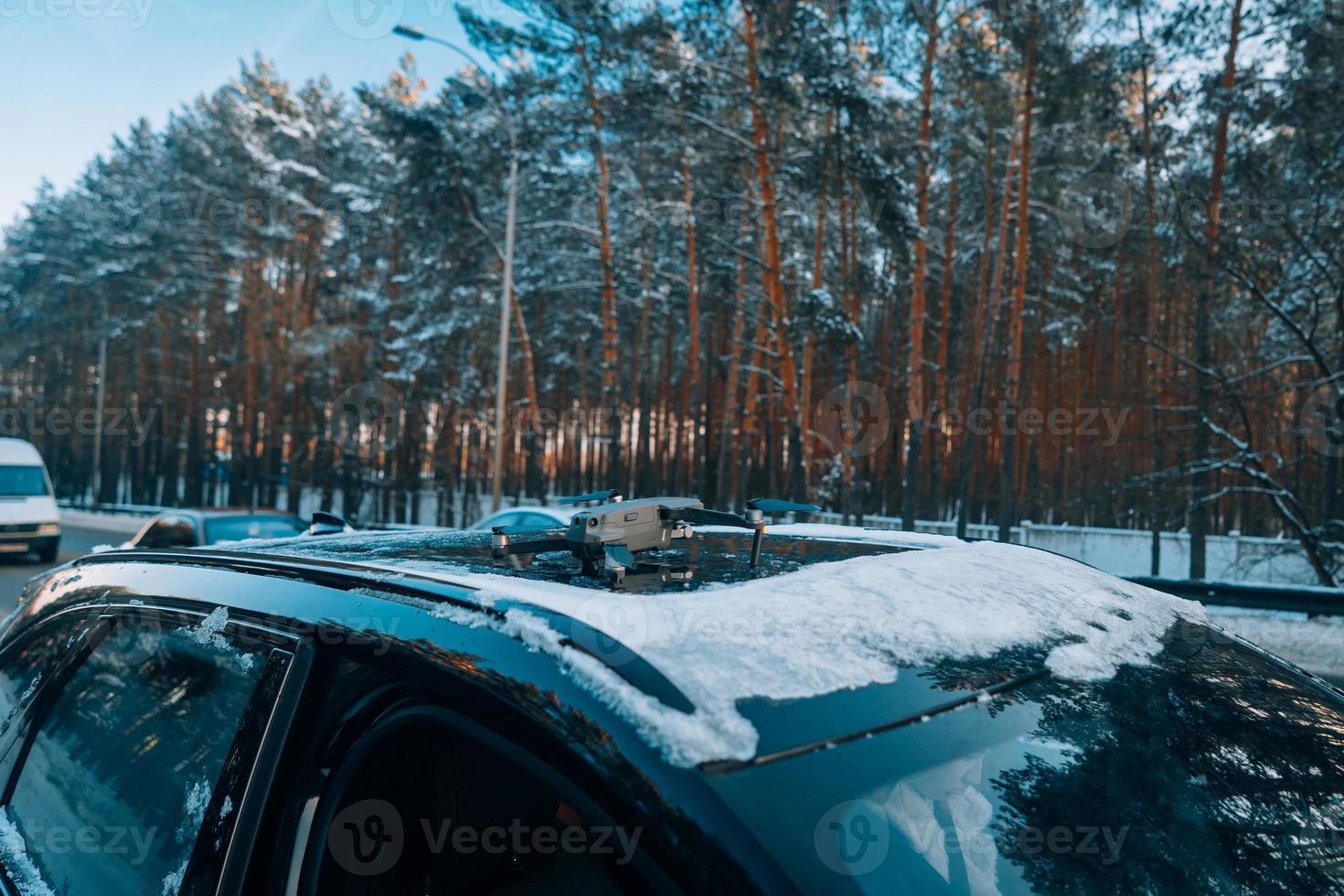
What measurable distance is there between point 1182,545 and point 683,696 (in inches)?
958

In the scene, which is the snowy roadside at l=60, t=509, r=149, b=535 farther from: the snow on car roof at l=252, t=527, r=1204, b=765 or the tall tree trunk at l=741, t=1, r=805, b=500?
the snow on car roof at l=252, t=527, r=1204, b=765

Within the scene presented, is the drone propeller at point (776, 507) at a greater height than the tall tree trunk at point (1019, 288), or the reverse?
the tall tree trunk at point (1019, 288)

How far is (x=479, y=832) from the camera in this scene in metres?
1.30

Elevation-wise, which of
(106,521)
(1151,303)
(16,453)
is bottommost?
(106,521)

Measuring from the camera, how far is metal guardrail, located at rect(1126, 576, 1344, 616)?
23.1 feet

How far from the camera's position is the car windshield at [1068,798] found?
0.95m

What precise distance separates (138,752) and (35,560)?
20.0m

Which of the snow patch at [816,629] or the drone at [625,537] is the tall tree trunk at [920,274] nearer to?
the drone at [625,537]

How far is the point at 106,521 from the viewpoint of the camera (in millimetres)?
29984

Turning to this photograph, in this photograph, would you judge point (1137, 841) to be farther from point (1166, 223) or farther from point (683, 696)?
point (1166, 223)

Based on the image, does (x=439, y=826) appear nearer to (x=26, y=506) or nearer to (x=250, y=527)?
(x=250, y=527)

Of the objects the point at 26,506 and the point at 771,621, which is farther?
the point at 26,506

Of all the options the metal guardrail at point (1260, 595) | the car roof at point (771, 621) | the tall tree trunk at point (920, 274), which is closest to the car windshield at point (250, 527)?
the car roof at point (771, 621)

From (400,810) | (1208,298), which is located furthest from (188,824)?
A: (1208,298)
